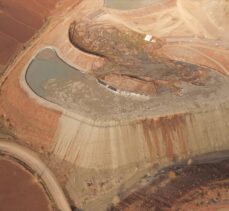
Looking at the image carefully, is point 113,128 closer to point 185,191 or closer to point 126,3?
point 185,191

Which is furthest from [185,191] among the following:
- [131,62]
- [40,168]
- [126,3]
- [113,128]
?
[126,3]

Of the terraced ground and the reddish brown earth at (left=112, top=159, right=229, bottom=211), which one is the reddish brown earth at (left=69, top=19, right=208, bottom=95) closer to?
the terraced ground

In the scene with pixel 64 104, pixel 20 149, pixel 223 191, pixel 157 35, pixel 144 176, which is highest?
pixel 157 35

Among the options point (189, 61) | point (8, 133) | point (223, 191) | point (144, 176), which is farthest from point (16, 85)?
point (223, 191)

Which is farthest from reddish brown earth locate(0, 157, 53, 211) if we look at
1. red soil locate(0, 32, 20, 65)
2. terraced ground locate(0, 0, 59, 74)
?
red soil locate(0, 32, 20, 65)

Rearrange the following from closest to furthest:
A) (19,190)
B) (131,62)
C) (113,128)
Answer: (19,190)
(113,128)
(131,62)

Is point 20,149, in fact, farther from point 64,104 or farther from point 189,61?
point 189,61
